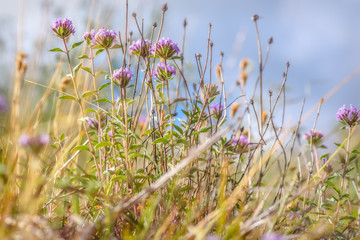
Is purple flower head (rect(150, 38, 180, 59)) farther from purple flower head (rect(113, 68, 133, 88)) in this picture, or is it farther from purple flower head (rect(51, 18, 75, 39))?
purple flower head (rect(51, 18, 75, 39))

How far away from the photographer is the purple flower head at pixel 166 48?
1320 millimetres

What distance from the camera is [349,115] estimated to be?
1521mm

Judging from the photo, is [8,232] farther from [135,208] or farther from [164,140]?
[164,140]

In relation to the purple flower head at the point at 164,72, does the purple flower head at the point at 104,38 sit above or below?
above

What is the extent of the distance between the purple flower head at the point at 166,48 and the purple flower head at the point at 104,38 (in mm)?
147

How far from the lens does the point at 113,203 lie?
3.84ft

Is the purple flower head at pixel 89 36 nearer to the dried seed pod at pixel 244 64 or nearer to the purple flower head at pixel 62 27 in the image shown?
the purple flower head at pixel 62 27

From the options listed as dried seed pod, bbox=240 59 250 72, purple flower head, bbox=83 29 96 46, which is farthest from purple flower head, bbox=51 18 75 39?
dried seed pod, bbox=240 59 250 72

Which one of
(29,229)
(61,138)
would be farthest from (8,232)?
(61,138)

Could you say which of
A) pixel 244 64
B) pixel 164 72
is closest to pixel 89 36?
pixel 164 72

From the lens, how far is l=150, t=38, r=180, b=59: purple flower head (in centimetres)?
132

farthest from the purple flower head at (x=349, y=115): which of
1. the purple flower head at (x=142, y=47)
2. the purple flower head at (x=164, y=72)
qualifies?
the purple flower head at (x=142, y=47)

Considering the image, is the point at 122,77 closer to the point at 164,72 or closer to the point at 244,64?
the point at 164,72

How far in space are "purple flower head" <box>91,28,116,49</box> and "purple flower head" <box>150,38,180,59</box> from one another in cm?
15
